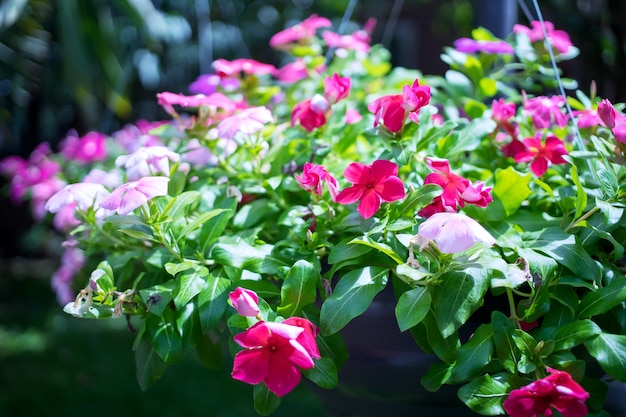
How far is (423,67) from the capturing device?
25.6 ft

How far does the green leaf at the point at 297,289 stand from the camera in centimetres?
70

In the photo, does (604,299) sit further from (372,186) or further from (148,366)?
(148,366)

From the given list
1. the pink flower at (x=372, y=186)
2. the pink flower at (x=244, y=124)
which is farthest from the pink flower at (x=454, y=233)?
the pink flower at (x=244, y=124)

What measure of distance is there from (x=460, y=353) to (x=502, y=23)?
0.86 meters

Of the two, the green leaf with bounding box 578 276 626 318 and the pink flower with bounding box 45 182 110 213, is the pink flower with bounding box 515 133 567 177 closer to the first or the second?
the green leaf with bounding box 578 276 626 318

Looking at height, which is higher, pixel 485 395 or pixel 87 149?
pixel 485 395

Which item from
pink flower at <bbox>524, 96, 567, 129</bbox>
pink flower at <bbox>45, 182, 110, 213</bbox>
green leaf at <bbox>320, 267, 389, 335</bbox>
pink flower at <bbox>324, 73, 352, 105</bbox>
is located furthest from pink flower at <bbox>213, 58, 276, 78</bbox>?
green leaf at <bbox>320, 267, 389, 335</bbox>

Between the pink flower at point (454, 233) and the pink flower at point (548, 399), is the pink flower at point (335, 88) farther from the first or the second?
the pink flower at point (548, 399)

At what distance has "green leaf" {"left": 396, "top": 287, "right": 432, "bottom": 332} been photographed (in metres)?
0.65

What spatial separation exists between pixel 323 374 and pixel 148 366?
0.83ft

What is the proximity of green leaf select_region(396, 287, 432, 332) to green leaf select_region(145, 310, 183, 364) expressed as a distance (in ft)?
0.85

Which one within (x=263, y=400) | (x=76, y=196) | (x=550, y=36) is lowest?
(x=263, y=400)

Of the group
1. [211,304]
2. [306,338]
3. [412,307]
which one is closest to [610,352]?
[412,307]

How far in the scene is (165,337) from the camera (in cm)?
75
